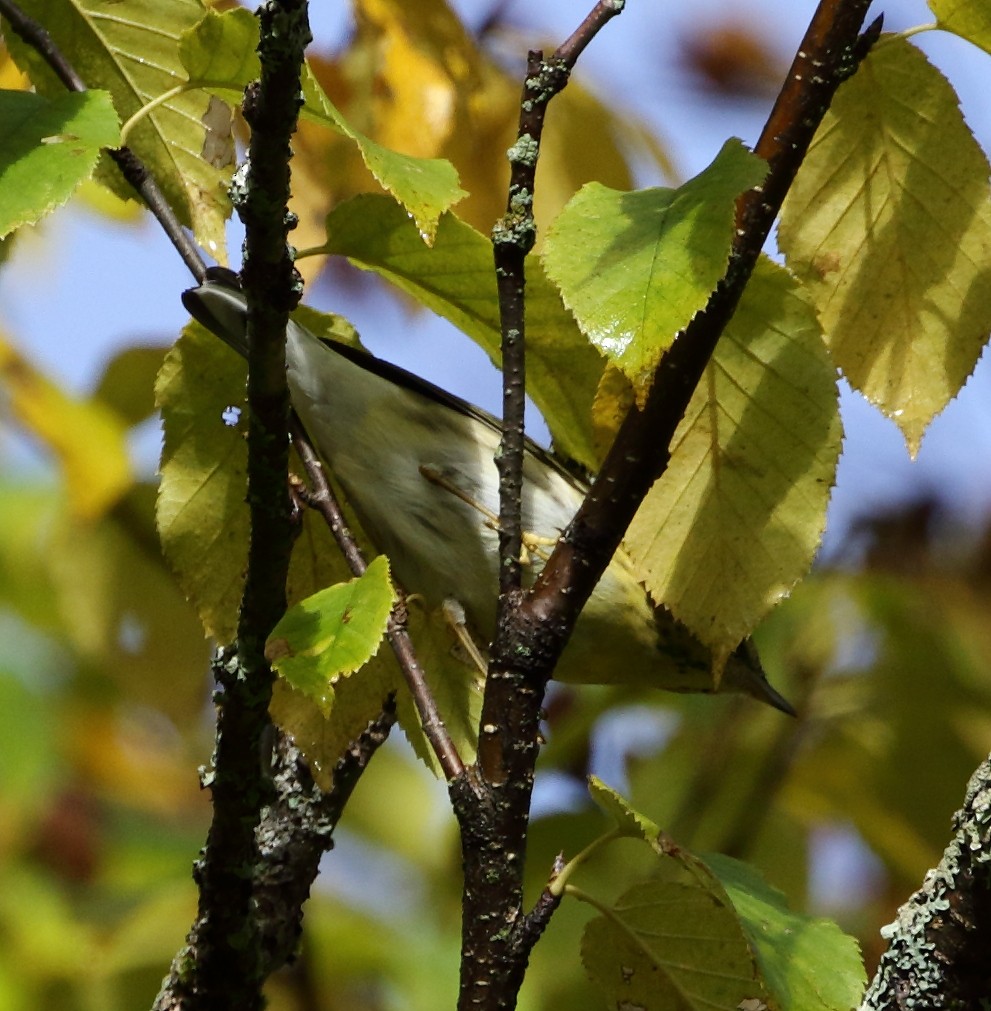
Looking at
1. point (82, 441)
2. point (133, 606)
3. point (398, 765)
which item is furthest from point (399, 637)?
point (398, 765)

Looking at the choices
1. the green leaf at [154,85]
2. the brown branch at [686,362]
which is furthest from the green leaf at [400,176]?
the green leaf at [154,85]

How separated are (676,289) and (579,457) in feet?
1.68

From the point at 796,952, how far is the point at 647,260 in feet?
2.23

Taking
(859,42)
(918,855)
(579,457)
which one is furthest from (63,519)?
(859,42)

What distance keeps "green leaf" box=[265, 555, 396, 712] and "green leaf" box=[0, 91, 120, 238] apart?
43cm

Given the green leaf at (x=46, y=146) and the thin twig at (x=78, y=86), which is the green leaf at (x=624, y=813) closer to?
the green leaf at (x=46, y=146)

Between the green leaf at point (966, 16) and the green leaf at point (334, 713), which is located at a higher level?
the green leaf at point (966, 16)

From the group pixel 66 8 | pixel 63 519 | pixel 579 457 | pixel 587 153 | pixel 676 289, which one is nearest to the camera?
pixel 676 289

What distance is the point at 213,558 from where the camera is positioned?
1.81m

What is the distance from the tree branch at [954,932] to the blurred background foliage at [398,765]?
3.83ft

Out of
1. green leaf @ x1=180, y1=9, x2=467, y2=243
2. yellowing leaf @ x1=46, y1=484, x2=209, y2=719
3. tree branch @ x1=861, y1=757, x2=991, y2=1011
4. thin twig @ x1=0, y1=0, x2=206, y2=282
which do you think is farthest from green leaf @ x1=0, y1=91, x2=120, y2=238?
yellowing leaf @ x1=46, y1=484, x2=209, y2=719

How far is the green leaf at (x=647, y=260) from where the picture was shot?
3.95 ft

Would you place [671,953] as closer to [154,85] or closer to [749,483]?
[749,483]

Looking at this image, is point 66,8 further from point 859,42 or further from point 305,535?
point 859,42
